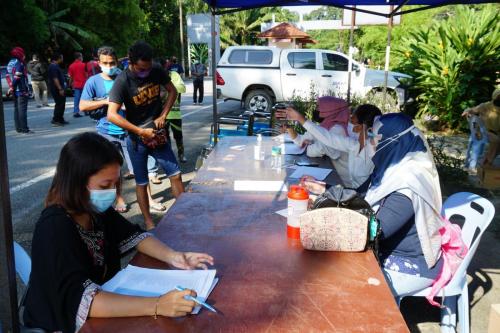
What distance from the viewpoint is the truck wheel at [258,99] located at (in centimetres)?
1203

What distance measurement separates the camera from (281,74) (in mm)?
11773

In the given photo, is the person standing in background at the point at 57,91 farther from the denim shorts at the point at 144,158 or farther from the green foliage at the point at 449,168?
the green foliage at the point at 449,168

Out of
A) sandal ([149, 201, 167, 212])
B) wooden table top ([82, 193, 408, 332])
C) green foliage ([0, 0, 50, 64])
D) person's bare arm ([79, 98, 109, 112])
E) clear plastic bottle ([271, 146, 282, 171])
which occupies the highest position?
green foliage ([0, 0, 50, 64])

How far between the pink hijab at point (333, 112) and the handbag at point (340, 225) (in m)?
2.30

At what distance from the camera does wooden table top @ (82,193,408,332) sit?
4.90 feet

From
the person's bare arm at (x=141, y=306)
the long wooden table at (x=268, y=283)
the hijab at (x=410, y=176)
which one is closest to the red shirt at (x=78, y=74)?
the long wooden table at (x=268, y=283)

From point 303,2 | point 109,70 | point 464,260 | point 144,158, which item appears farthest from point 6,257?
point 303,2

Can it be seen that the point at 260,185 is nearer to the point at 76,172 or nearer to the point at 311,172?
the point at 311,172

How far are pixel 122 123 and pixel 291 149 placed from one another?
5.39 feet

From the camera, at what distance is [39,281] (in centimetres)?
158

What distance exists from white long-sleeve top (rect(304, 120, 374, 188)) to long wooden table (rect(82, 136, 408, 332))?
135 cm

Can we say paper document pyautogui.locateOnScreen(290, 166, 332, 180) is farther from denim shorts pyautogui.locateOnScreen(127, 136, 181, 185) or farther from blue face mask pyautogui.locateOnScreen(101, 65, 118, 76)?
blue face mask pyautogui.locateOnScreen(101, 65, 118, 76)

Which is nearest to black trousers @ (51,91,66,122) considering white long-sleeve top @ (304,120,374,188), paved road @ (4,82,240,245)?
paved road @ (4,82,240,245)

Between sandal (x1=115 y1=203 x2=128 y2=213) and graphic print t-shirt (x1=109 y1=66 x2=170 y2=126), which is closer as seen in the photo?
graphic print t-shirt (x1=109 y1=66 x2=170 y2=126)
